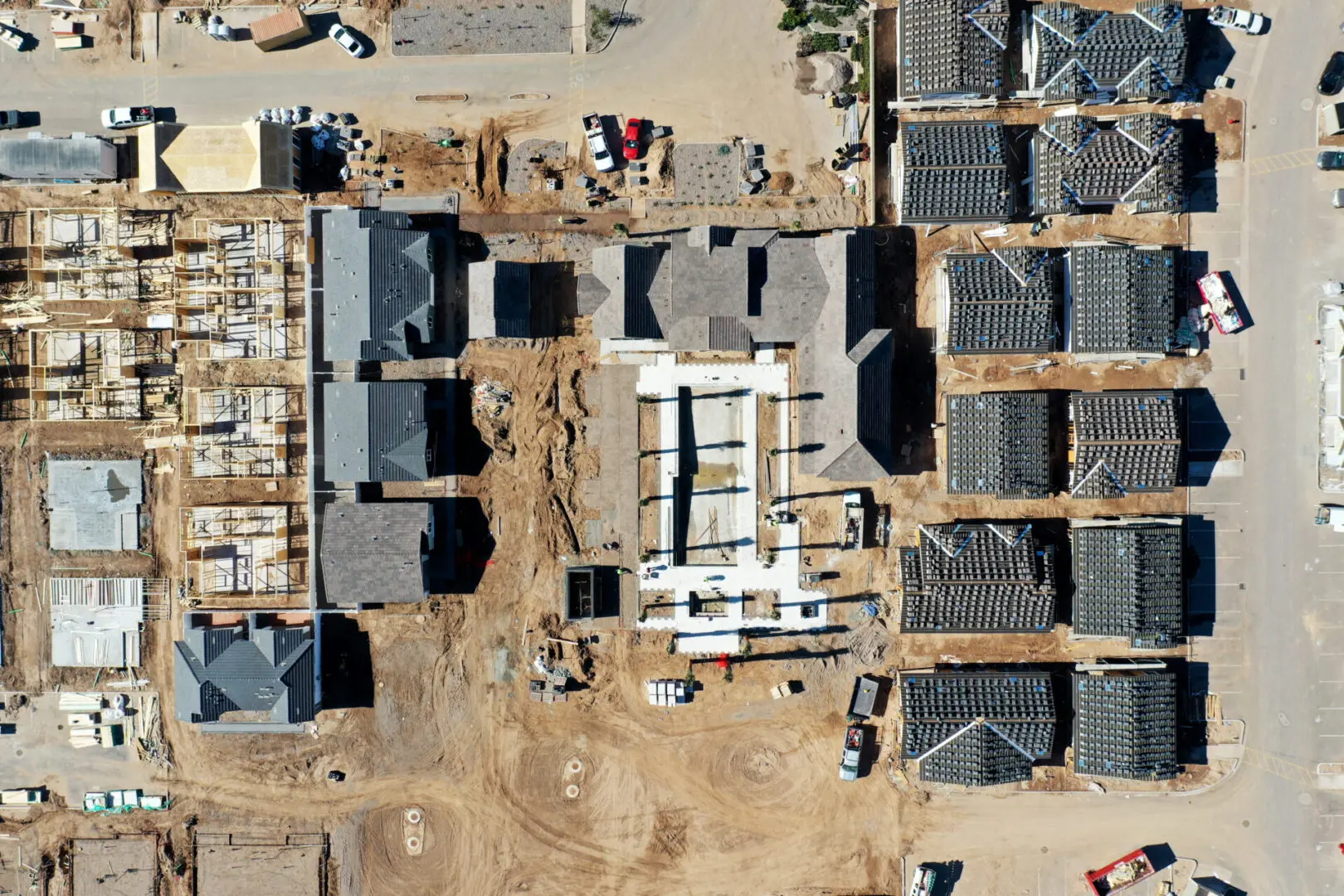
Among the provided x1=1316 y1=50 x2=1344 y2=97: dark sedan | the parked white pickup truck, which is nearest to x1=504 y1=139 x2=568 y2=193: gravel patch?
the parked white pickup truck

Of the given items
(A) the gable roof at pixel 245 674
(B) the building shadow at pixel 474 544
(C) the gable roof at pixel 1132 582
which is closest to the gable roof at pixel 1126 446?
(C) the gable roof at pixel 1132 582

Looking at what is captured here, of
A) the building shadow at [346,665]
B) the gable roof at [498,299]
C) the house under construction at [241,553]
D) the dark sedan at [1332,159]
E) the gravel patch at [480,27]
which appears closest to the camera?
the gable roof at [498,299]

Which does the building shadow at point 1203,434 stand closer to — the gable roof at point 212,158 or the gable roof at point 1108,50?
the gable roof at point 1108,50

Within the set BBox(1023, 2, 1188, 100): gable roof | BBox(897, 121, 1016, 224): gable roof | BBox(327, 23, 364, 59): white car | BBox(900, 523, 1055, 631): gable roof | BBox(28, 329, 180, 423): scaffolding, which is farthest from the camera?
BBox(28, 329, 180, 423): scaffolding

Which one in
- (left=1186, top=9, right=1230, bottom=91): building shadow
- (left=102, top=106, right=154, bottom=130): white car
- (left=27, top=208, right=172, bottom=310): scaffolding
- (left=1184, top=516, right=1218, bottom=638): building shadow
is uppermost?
(left=1186, top=9, right=1230, bottom=91): building shadow

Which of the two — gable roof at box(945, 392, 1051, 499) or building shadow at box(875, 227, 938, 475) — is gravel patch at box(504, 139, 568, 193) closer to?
building shadow at box(875, 227, 938, 475)

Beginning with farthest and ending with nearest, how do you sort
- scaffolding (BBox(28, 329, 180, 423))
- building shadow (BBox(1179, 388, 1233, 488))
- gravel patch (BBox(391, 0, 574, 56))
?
1. scaffolding (BBox(28, 329, 180, 423))
2. gravel patch (BBox(391, 0, 574, 56))
3. building shadow (BBox(1179, 388, 1233, 488))
